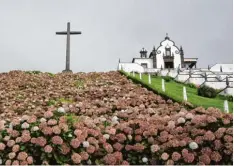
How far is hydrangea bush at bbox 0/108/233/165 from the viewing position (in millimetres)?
9133

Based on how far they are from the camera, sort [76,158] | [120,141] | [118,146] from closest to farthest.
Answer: [76,158] → [118,146] → [120,141]

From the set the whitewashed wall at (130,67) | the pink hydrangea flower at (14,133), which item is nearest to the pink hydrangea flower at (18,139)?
the pink hydrangea flower at (14,133)

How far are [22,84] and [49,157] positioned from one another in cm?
2026

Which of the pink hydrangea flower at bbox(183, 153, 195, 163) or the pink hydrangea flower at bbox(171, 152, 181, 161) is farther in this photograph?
the pink hydrangea flower at bbox(171, 152, 181, 161)

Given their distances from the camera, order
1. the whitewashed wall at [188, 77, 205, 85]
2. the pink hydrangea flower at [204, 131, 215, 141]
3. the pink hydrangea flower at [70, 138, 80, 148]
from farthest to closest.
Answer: the whitewashed wall at [188, 77, 205, 85] → the pink hydrangea flower at [70, 138, 80, 148] → the pink hydrangea flower at [204, 131, 215, 141]

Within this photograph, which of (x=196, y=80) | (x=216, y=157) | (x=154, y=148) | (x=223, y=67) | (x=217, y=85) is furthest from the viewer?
(x=223, y=67)

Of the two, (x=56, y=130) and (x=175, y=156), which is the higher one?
(x=56, y=130)

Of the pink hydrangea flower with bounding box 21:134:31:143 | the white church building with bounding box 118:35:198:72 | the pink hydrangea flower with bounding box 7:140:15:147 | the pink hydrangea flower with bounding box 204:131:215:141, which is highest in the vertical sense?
the white church building with bounding box 118:35:198:72

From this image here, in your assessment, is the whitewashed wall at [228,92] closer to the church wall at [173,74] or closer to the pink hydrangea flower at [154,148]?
the church wall at [173,74]

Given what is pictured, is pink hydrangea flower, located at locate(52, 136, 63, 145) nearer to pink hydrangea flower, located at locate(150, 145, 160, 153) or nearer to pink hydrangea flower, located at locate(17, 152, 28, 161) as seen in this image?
pink hydrangea flower, located at locate(17, 152, 28, 161)

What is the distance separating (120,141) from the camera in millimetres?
10070

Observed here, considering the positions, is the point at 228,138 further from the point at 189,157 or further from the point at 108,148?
the point at 108,148

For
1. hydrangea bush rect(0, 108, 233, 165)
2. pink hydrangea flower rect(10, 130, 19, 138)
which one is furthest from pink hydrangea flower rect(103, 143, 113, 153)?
pink hydrangea flower rect(10, 130, 19, 138)

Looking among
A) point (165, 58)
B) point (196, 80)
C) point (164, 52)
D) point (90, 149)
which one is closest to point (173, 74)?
point (196, 80)
